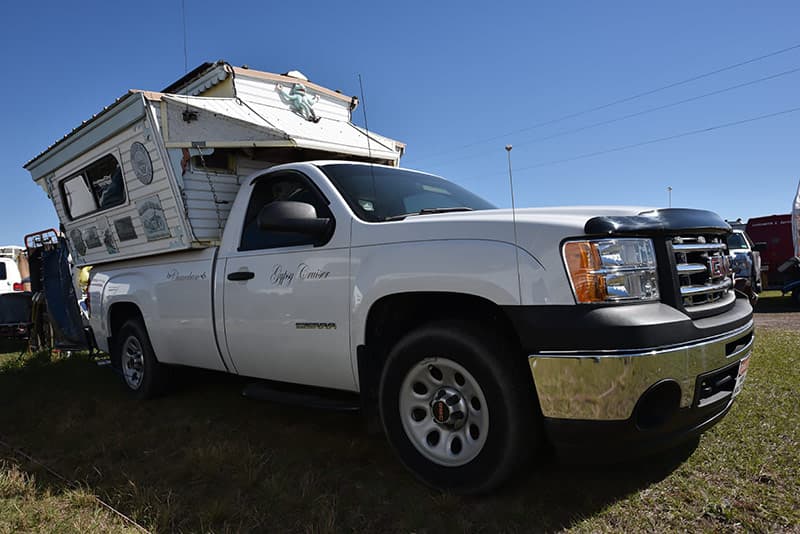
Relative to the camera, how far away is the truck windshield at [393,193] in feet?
11.2

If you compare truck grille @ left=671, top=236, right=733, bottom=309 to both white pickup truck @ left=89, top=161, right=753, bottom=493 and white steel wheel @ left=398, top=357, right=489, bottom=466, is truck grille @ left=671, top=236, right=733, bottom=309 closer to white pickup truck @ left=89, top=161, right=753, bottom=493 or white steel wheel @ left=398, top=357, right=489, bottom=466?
white pickup truck @ left=89, top=161, right=753, bottom=493

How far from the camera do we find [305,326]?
337 cm

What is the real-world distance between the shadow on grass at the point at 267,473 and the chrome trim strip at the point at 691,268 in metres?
1.07

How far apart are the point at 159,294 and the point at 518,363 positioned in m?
3.42

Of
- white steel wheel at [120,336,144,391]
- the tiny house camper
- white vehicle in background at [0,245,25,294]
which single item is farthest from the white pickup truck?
white vehicle in background at [0,245,25,294]

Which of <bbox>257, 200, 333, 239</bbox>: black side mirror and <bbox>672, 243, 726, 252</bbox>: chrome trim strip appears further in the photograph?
<bbox>257, 200, 333, 239</bbox>: black side mirror

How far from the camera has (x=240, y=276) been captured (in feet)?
12.5

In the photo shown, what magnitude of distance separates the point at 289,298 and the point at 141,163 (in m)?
2.29

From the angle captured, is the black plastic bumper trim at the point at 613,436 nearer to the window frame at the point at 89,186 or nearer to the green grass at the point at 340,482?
the green grass at the point at 340,482

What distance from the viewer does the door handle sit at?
3730 millimetres

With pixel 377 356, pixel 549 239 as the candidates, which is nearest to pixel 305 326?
pixel 377 356

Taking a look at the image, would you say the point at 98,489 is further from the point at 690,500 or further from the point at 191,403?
the point at 690,500

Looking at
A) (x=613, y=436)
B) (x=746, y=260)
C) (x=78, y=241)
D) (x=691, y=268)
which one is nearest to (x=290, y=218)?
(x=613, y=436)

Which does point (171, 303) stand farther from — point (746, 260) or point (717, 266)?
point (746, 260)
